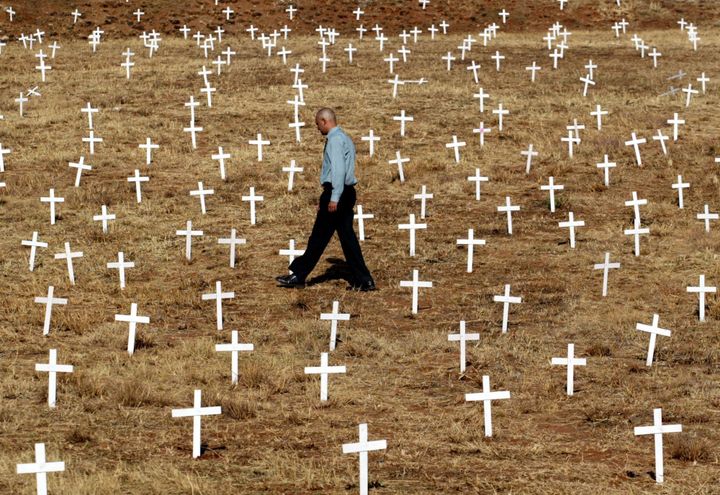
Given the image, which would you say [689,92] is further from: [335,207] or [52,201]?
[335,207]

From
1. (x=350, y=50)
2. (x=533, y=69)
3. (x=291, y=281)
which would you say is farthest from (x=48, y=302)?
(x=350, y=50)

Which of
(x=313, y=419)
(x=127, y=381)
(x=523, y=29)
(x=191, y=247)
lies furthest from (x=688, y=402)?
(x=523, y=29)

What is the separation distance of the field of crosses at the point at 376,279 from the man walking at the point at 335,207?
36 centimetres

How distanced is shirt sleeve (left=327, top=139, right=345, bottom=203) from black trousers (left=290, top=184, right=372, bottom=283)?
0.63 ft

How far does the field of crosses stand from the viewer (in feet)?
30.1

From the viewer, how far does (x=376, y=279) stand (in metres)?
15.2

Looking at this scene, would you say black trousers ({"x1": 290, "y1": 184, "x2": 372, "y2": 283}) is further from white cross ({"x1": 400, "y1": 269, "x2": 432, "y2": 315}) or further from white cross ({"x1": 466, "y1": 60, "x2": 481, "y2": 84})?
white cross ({"x1": 466, "y1": 60, "x2": 481, "y2": 84})

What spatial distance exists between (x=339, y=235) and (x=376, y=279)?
1.33 m

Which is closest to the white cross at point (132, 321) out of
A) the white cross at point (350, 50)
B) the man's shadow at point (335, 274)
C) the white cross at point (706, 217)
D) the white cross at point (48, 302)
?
the white cross at point (48, 302)

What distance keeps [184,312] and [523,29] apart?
97.0ft

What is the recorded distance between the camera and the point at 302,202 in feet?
62.6

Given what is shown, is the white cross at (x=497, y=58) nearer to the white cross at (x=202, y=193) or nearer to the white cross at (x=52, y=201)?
the white cross at (x=202, y=193)

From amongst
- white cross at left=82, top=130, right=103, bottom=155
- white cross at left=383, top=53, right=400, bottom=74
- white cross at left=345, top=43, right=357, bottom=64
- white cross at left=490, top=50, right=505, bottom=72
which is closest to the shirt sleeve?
white cross at left=82, top=130, right=103, bottom=155

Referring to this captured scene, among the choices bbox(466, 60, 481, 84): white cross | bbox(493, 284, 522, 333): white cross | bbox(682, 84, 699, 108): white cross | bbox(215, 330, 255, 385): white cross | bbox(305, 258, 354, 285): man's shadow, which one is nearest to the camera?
bbox(215, 330, 255, 385): white cross
